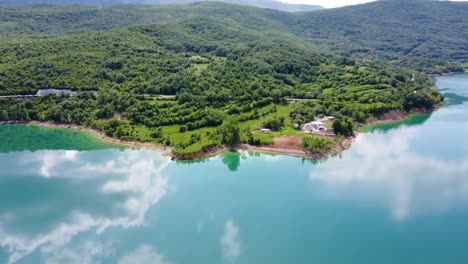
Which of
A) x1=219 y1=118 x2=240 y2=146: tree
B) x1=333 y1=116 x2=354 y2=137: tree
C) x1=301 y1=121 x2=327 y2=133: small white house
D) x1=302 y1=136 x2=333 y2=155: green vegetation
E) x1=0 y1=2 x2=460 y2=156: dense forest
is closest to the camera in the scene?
x1=302 y1=136 x2=333 y2=155: green vegetation

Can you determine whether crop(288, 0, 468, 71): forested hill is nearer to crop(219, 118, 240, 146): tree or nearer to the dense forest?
the dense forest

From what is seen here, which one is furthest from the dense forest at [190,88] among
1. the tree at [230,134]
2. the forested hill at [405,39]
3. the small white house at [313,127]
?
the forested hill at [405,39]

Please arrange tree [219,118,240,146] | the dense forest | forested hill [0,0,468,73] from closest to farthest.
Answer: tree [219,118,240,146], the dense forest, forested hill [0,0,468,73]

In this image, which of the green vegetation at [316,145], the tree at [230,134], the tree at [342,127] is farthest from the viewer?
the tree at [342,127]

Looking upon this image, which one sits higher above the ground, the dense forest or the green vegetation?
the dense forest

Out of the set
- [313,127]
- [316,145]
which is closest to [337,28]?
[313,127]

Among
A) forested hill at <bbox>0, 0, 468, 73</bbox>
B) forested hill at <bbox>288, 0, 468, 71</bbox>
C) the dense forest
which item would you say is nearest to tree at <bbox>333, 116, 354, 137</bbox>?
the dense forest

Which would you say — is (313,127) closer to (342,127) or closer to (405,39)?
(342,127)

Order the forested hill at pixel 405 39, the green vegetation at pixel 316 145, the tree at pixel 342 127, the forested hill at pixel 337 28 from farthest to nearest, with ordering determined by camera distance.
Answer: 1. the forested hill at pixel 405 39
2. the forested hill at pixel 337 28
3. the tree at pixel 342 127
4. the green vegetation at pixel 316 145

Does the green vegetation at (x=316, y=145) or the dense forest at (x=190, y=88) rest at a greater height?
the dense forest at (x=190, y=88)

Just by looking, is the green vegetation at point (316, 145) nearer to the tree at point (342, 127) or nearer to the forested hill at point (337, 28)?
the tree at point (342, 127)

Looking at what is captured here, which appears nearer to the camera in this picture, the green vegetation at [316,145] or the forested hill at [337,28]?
the green vegetation at [316,145]
